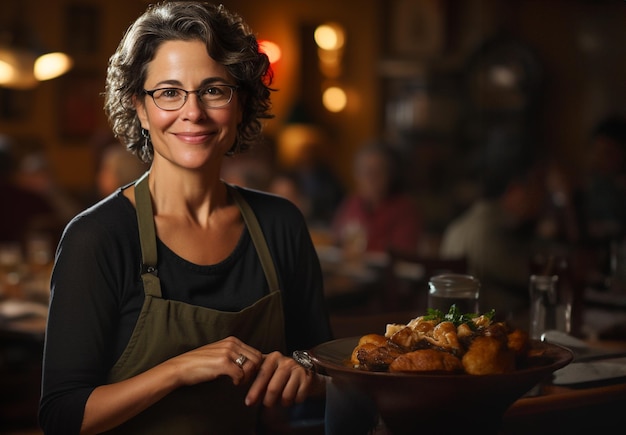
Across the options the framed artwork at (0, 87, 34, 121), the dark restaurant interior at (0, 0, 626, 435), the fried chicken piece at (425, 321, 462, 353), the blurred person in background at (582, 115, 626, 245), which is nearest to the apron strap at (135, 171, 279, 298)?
the fried chicken piece at (425, 321, 462, 353)

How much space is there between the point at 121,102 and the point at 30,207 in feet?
14.6

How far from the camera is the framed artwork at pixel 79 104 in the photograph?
8008 mm

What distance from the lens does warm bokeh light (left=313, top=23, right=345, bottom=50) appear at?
9.35 meters

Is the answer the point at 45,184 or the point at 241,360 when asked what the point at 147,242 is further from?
the point at 45,184

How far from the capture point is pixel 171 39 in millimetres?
1667

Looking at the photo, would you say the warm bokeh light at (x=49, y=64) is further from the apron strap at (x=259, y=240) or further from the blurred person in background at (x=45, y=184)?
the apron strap at (x=259, y=240)

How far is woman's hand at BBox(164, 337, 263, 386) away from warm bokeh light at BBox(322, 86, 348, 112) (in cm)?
809

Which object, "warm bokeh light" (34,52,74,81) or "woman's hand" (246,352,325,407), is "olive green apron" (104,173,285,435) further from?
"warm bokeh light" (34,52,74,81)

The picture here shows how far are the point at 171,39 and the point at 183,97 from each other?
107 mm

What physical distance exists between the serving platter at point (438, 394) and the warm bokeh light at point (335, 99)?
8.17m

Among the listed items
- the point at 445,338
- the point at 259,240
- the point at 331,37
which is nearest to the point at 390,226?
the point at 259,240

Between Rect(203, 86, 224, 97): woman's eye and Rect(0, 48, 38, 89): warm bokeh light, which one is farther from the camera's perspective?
Rect(0, 48, 38, 89): warm bokeh light

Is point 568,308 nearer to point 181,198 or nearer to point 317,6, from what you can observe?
point 181,198

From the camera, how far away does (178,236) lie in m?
1.74
